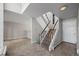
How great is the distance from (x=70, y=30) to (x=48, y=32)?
464 millimetres

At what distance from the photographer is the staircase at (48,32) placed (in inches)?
59.1

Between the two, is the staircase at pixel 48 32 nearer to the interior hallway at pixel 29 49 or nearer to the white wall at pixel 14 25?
the interior hallway at pixel 29 49

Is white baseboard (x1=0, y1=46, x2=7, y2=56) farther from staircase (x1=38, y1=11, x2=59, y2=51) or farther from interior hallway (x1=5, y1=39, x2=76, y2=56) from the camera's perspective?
staircase (x1=38, y1=11, x2=59, y2=51)

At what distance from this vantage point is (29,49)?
1.38 metres

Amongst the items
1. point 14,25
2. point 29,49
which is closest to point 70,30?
point 29,49

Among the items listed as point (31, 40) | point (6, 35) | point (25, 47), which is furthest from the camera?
point (31, 40)

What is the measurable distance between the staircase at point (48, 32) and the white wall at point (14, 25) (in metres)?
0.39

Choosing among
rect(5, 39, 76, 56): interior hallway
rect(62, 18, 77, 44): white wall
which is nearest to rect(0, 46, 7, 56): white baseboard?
rect(5, 39, 76, 56): interior hallway

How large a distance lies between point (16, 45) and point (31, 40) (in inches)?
12.4

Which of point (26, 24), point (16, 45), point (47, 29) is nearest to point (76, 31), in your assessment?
point (47, 29)

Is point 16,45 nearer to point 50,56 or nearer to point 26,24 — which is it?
point 26,24

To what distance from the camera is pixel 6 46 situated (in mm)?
1287

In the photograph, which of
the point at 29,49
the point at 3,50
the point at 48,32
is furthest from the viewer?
the point at 48,32

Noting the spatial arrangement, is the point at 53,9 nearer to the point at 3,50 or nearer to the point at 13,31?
the point at 13,31
